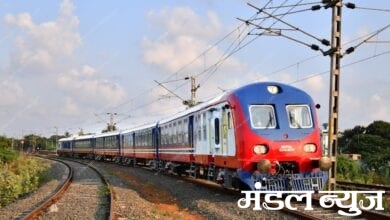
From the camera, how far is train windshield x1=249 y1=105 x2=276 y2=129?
49.3ft

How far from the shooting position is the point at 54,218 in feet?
42.0

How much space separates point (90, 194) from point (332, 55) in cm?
882

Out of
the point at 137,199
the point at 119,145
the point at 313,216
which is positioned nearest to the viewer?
the point at 313,216

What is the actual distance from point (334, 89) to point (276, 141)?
430cm

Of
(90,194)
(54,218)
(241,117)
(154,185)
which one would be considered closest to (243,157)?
(241,117)

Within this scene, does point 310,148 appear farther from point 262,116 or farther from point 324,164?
point 262,116

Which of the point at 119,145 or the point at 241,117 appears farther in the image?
the point at 119,145

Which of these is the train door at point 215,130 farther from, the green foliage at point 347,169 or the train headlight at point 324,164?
the green foliage at point 347,169

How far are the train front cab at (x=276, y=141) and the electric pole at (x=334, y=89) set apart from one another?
2702 mm

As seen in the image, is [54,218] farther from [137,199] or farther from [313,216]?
[313,216]

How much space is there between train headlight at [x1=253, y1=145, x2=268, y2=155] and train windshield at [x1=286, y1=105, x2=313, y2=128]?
1.01 meters

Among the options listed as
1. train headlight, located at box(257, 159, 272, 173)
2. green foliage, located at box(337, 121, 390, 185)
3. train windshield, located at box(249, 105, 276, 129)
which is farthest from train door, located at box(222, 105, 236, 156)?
green foliage, located at box(337, 121, 390, 185)

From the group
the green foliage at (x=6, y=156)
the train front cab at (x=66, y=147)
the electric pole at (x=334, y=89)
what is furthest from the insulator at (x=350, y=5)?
the train front cab at (x=66, y=147)

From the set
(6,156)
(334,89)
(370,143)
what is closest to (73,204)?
(334,89)
